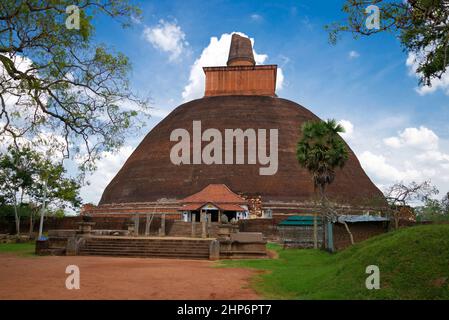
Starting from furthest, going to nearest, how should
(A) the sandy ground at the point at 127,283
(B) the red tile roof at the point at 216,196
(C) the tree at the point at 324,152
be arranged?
(B) the red tile roof at the point at 216,196 → (C) the tree at the point at 324,152 → (A) the sandy ground at the point at 127,283

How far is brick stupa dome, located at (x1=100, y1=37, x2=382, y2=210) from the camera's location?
130 ft

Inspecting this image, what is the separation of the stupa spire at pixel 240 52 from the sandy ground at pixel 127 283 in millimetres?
40441

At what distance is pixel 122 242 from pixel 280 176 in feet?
72.7

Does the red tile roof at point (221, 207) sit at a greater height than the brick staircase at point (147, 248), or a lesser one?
greater

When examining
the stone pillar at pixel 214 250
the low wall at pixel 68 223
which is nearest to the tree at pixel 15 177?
the low wall at pixel 68 223

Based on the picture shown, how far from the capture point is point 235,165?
40719 mm

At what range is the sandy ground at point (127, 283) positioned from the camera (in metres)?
8.76

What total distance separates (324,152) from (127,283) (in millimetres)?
15272

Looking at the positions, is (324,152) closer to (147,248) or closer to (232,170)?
(147,248)

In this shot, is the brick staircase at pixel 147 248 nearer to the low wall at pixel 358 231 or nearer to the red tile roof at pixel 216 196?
the low wall at pixel 358 231

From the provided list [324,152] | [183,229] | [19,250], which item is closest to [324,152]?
[324,152]

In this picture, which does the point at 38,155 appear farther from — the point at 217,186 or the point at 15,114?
the point at 217,186

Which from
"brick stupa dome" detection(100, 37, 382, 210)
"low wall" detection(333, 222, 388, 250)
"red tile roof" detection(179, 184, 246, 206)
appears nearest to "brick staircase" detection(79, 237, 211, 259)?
"low wall" detection(333, 222, 388, 250)
